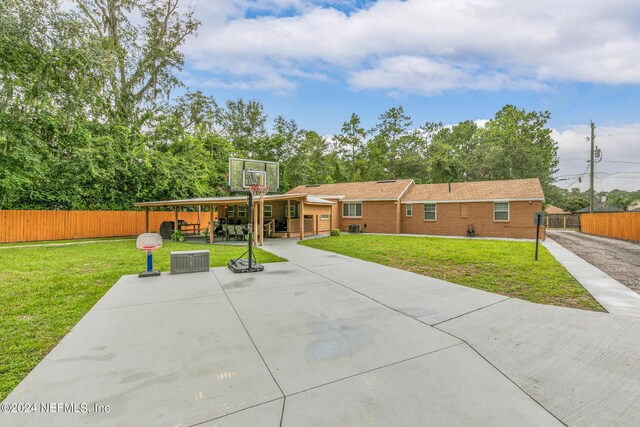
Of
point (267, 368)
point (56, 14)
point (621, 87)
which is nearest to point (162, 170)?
point (56, 14)

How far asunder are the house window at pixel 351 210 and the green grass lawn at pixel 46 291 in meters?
11.5

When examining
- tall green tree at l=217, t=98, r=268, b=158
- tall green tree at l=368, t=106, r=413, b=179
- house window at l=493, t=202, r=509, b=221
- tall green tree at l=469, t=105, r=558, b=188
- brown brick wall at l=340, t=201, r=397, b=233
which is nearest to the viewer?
house window at l=493, t=202, r=509, b=221

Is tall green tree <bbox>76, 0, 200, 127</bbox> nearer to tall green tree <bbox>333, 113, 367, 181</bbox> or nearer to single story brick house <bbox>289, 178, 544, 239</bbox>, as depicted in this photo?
single story brick house <bbox>289, 178, 544, 239</bbox>

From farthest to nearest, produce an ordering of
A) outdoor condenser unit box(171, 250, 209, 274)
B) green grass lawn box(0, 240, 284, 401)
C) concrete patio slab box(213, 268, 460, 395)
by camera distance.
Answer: outdoor condenser unit box(171, 250, 209, 274) < green grass lawn box(0, 240, 284, 401) < concrete patio slab box(213, 268, 460, 395)

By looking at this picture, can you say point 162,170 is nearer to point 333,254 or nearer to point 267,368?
point 333,254

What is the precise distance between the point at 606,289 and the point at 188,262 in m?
9.28

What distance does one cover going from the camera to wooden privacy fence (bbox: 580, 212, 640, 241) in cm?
1420

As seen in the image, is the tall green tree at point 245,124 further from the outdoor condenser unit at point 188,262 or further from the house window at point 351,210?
the outdoor condenser unit at point 188,262

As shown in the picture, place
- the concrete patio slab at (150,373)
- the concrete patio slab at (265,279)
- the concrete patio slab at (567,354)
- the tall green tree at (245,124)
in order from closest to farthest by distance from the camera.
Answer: the concrete patio slab at (150,373) < the concrete patio slab at (567,354) < the concrete patio slab at (265,279) < the tall green tree at (245,124)

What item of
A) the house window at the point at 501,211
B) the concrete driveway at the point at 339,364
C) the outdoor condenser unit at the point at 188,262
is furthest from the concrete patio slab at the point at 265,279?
the house window at the point at 501,211

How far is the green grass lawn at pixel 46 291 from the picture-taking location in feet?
9.93

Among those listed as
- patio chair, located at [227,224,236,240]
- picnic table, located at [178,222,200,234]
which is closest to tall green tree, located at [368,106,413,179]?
picnic table, located at [178,222,200,234]

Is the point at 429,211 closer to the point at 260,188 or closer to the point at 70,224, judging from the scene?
the point at 260,188

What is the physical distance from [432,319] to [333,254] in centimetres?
602
